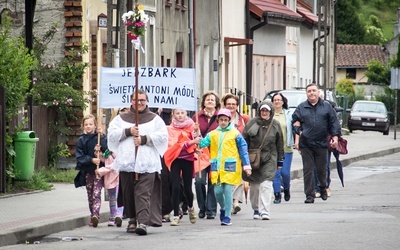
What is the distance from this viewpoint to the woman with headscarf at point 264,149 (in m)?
17.8

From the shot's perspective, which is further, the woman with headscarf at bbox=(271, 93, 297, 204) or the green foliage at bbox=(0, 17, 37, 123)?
the woman with headscarf at bbox=(271, 93, 297, 204)

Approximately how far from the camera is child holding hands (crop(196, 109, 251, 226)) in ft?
55.8

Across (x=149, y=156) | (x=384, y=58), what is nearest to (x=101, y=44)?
(x=149, y=156)

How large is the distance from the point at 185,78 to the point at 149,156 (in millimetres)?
2167

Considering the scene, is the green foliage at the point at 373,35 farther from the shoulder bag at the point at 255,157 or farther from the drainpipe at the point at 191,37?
the shoulder bag at the point at 255,157

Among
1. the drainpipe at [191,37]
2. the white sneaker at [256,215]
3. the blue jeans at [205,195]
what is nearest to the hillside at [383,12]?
the drainpipe at [191,37]

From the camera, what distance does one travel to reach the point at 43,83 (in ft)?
84.6

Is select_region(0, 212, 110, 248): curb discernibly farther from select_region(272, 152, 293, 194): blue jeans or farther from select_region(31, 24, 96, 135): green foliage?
select_region(31, 24, 96, 135): green foliage

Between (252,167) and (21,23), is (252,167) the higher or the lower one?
the lower one

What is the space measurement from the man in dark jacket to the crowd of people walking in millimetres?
1697

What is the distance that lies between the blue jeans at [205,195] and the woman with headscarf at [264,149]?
0.49 m

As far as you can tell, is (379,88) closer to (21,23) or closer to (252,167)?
(21,23)

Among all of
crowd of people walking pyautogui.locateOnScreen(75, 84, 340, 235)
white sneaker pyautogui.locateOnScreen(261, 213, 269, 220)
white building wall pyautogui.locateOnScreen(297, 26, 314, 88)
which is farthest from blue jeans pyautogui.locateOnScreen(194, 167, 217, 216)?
white building wall pyautogui.locateOnScreen(297, 26, 314, 88)

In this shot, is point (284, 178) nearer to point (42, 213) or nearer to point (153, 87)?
point (153, 87)
